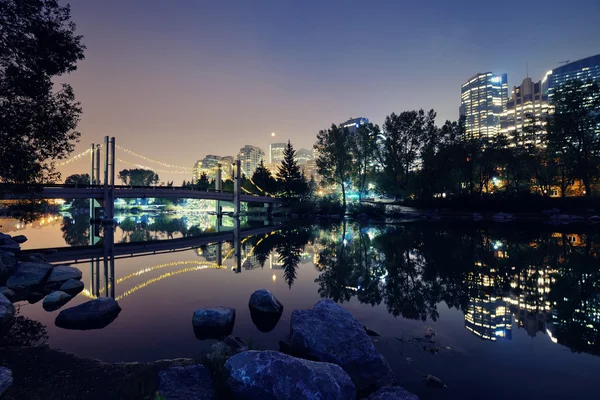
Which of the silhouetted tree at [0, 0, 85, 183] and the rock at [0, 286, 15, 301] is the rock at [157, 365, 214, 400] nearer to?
the rock at [0, 286, 15, 301]

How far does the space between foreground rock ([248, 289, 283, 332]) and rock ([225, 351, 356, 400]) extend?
170 inches

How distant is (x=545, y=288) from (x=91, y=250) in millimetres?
27480

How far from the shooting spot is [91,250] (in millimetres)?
23438

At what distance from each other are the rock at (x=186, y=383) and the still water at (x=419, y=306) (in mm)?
2099

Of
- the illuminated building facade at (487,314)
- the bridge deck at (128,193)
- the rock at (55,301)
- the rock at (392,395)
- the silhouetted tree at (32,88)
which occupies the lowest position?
the illuminated building facade at (487,314)

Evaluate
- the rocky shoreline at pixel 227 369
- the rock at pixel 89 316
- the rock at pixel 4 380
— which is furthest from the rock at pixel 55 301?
the rock at pixel 4 380

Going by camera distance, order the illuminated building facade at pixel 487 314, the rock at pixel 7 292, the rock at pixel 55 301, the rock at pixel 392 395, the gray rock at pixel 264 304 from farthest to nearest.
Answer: the rock at pixel 7 292, the rock at pixel 55 301, the gray rock at pixel 264 304, the illuminated building facade at pixel 487 314, the rock at pixel 392 395

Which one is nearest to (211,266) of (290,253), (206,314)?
(290,253)

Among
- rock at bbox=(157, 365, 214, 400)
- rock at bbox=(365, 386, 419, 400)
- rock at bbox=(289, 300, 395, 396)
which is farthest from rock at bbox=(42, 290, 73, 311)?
rock at bbox=(365, 386, 419, 400)

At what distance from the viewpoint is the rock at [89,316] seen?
8.34m

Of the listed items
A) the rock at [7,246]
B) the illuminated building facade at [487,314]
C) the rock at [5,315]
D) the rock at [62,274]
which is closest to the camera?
the illuminated building facade at [487,314]

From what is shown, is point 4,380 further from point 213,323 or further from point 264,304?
point 264,304

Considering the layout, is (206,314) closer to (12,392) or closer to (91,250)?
(12,392)

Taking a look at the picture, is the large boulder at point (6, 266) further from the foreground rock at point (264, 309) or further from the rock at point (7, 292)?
the foreground rock at point (264, 309)
